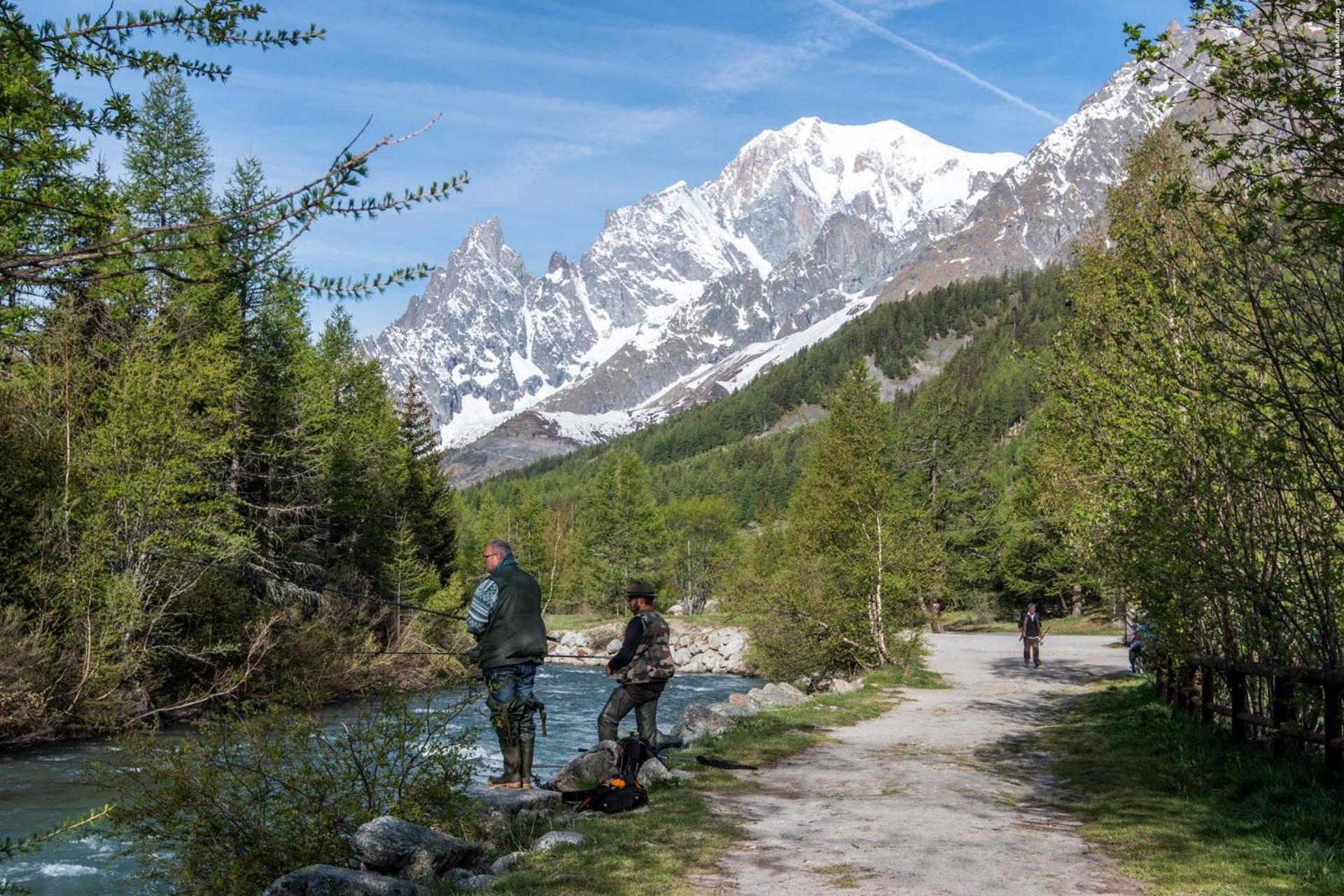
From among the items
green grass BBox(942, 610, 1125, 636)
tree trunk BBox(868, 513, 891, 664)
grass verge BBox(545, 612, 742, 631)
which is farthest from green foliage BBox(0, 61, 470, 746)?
green grass BBox(942, 610, 1125, 636)

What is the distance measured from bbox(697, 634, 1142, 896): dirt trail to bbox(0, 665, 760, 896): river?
307 centimetres

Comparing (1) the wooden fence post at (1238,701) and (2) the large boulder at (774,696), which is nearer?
(1) the wooden fence post at (1238,701)

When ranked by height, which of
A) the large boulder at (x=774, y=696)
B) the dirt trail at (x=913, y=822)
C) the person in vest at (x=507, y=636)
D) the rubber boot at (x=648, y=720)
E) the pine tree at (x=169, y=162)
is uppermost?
the pine tree at (x=169, y=162)

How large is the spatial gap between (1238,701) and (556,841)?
27.0ft

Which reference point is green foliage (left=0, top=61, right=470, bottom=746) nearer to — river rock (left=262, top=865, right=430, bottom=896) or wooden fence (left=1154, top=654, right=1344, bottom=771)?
river rock (left=262, top=865, right=430, bottom=896)

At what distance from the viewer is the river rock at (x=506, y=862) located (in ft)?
24.5

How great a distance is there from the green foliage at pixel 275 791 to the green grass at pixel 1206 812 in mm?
5852

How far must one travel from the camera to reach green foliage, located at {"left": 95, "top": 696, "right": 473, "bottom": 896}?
803 centimetres

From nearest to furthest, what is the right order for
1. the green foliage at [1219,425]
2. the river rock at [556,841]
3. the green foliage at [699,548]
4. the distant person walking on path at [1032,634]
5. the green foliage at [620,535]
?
the river rock at [556,841] < the green foliage at [1219,425] < the distant person walking on path at [1032,634] < the green foliage at [620,535] < the green foliage at [699,548]

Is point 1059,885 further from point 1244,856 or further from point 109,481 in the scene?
point 109,481

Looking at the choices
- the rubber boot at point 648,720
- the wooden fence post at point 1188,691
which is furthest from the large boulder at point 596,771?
the wooden fence post at point 1188,691

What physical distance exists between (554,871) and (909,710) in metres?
12.8

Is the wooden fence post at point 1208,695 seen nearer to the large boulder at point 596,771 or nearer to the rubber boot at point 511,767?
the large boulder at point 596,771

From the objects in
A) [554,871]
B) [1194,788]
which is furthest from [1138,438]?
[554,871]
